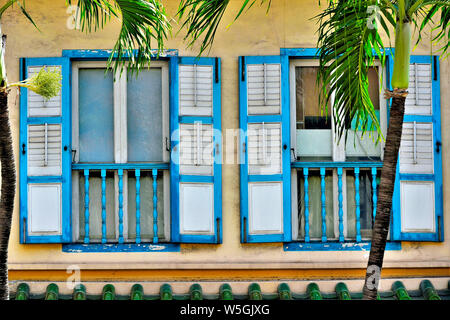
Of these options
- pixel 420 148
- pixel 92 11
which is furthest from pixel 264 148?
pixel 92 11

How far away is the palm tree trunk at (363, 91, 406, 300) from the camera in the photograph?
19.5 ft

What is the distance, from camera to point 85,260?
770 cm

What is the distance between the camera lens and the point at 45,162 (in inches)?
302

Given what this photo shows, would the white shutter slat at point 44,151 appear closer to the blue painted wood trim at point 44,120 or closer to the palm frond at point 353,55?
the blue painted wood trim at point 44,120

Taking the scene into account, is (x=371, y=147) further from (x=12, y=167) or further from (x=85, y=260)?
(x=12, y=167)

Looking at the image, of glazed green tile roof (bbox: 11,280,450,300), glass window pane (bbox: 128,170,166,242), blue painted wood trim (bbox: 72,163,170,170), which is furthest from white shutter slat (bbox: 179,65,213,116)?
glazed green tile roof (bbox: 11,280,450,300)

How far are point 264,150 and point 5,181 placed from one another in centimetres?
278

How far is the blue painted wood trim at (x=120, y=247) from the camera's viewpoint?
303 inches

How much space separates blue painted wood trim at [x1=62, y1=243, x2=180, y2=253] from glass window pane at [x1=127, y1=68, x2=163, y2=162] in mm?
887

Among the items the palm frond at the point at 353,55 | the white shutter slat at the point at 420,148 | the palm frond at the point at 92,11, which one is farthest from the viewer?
the white shutter slat at the point at 420,148

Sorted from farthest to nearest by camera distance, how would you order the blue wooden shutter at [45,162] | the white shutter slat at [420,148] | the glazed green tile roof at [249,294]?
the white shutter slat at [420,148] < the blue wooden shutter at [45,162] < the glazed green tile roof at [249,294]

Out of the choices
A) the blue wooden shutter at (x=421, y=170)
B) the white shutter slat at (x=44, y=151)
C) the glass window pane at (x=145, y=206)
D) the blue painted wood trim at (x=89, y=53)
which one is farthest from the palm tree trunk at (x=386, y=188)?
the white shutter slat at (x=44, y=151)

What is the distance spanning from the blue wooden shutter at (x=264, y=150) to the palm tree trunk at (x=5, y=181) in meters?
2.54
